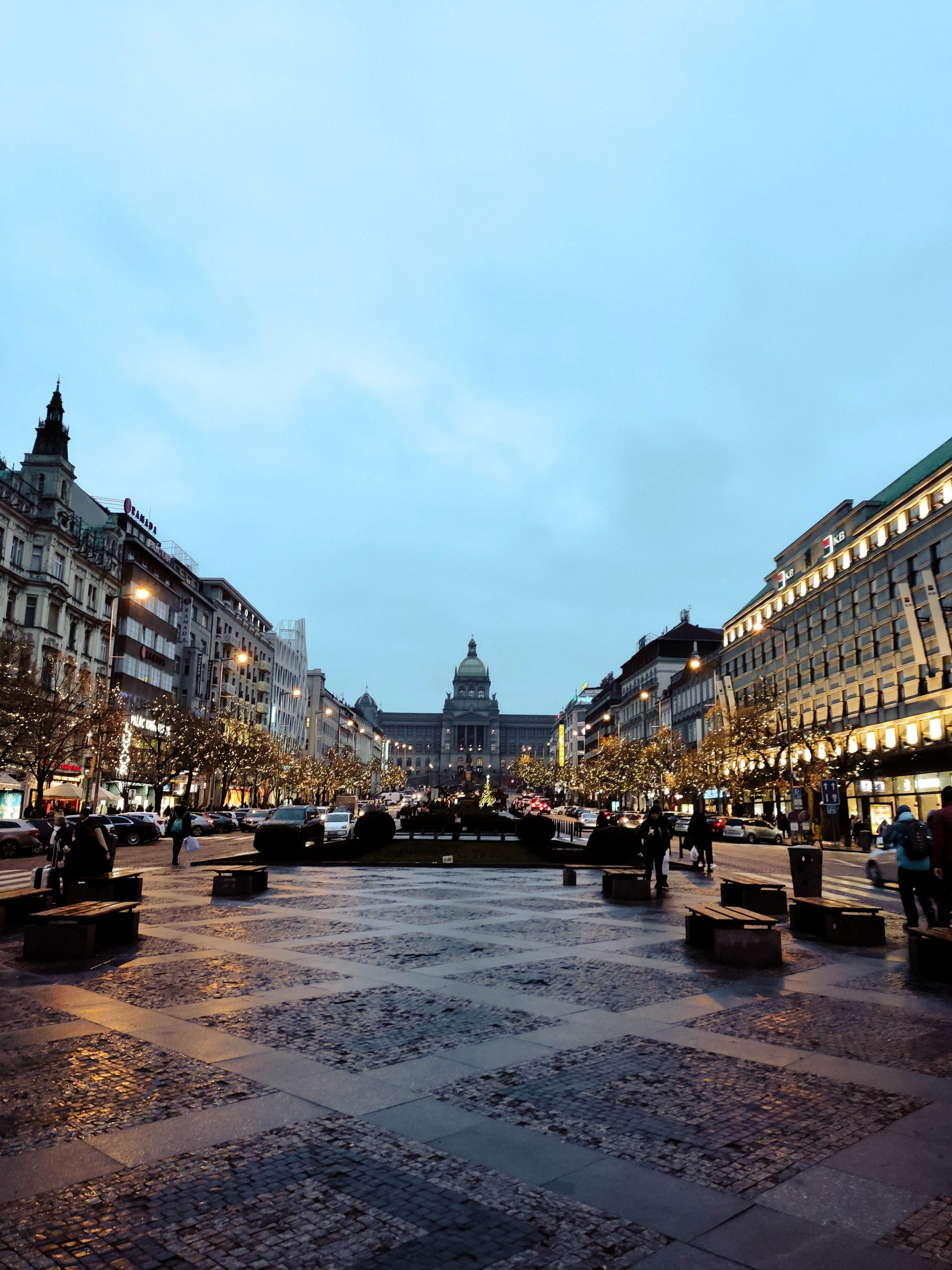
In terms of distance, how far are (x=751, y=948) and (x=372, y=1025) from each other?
548 cm

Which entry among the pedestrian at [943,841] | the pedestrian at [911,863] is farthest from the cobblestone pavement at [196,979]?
the pedestrian at [911,863]

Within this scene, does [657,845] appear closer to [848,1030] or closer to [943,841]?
[943,841]

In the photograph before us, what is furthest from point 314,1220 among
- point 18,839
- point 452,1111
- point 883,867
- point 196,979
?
point 18,839

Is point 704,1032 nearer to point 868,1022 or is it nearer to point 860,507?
point 868,1022

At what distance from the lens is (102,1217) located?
423 cm

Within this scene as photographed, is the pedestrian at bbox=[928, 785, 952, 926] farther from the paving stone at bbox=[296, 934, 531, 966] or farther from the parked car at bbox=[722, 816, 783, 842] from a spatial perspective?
the parked car at bbox=[722, 816, 783, 842]

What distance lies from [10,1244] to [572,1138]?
2938mm

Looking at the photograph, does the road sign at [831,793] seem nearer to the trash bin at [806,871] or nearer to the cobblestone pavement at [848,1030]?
the trash bin at [806,871]

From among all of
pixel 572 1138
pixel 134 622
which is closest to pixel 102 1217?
pixel 572 1138

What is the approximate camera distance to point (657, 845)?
21.6m

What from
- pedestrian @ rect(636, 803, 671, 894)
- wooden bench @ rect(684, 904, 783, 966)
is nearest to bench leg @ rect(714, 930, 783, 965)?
wooden bench @ rect(684, 904, 783, 966)

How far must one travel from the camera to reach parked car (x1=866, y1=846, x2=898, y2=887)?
24.4 m

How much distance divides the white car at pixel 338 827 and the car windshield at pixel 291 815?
1.30 metres

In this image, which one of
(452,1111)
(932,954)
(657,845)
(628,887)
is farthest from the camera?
(657,845)
